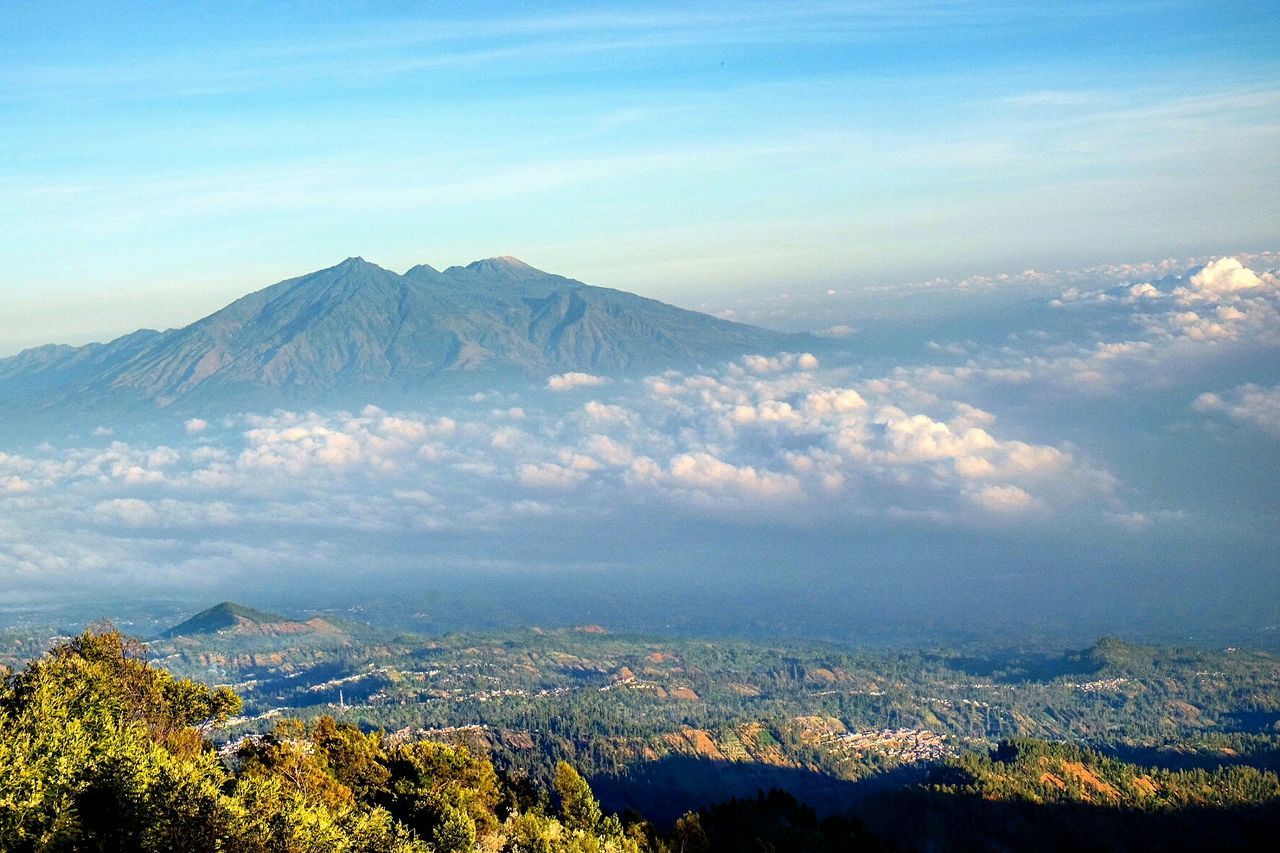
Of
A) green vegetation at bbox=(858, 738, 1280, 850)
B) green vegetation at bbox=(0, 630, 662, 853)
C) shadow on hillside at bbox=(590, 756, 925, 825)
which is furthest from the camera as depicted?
shadow on hillside at bbox=(590, 756, 925, 825)

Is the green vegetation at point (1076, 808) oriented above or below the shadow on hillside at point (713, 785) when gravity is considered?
above

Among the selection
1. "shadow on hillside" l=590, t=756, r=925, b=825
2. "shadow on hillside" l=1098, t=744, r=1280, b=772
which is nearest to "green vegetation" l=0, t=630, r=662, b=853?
"shadow on hillside" l=590, t=756, r=925, b=825

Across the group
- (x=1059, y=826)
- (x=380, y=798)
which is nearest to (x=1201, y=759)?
(x=1059, y=826)

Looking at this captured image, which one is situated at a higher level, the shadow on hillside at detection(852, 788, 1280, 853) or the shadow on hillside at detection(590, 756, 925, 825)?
the shadow on hillside at detection(852, 788, 1280, 853)

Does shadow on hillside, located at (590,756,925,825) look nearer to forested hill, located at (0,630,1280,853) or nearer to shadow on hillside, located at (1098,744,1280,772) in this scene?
forested hill, located at (0,630,1280,853)

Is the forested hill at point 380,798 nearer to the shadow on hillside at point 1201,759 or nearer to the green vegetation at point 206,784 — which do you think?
the green vegetation at point 206,784

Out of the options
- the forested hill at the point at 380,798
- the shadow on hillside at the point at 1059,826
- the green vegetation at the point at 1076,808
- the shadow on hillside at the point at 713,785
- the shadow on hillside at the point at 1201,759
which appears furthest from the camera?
the shadow on hillside at the point at 1201,759

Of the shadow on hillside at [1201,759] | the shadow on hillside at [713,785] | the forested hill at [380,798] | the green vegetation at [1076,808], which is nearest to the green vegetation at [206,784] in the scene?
the forested hill at [380,798]
